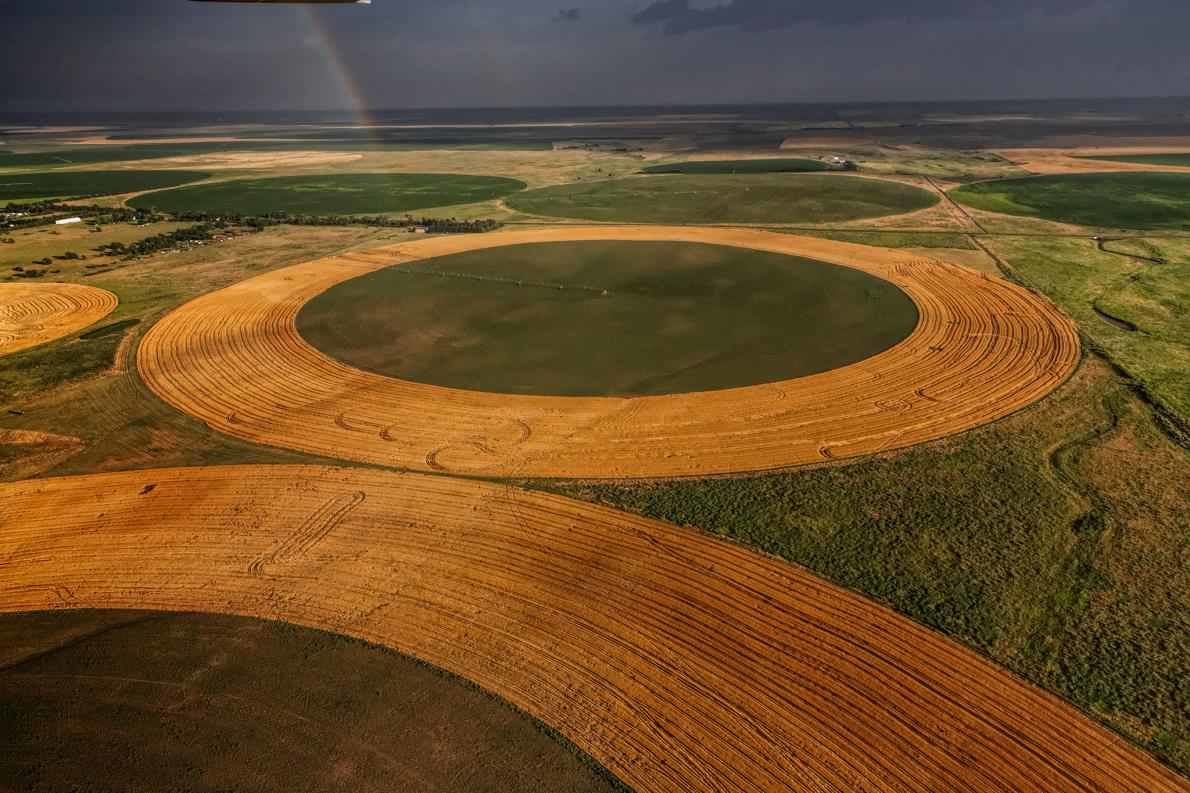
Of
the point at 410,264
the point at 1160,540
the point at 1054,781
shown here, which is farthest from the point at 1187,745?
the point at 410,264

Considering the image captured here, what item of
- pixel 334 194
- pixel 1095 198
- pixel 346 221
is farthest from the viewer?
pixel 334 194

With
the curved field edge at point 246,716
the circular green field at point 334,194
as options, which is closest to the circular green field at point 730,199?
the circular green field at point 334,194

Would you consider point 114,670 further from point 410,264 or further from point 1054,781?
point 410,264

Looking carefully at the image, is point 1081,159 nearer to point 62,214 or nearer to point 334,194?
point 334,194

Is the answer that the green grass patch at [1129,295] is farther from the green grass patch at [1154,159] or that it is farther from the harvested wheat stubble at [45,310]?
the green grass patch at [1154,159]

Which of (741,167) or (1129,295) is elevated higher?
(741,167)

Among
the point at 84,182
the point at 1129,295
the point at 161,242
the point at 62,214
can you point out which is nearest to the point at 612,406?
the point at 1129,295
